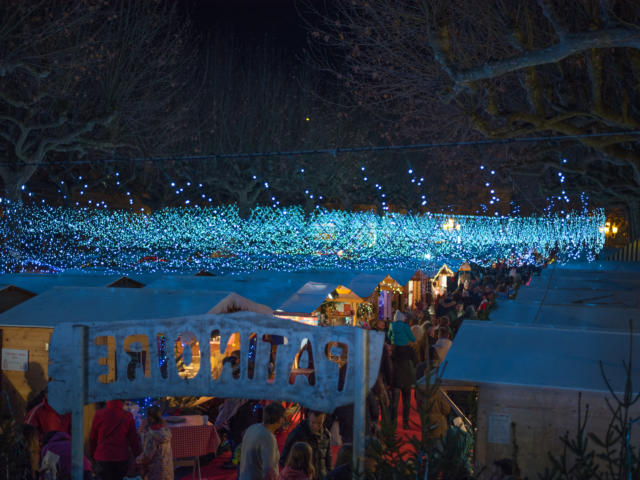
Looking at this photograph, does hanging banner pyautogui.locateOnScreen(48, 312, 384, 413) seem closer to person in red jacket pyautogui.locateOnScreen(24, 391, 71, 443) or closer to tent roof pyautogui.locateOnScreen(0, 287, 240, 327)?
person in red jacket pyautogui.locateOnScreen(24, 391, 71, 443)

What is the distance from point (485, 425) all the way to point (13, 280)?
8287 millimetres

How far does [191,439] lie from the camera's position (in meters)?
5.94

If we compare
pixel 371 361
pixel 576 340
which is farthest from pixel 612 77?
pixel 371 361

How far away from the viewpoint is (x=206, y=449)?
19.9 ft

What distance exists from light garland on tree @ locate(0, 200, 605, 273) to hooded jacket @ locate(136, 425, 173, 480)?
299 inches

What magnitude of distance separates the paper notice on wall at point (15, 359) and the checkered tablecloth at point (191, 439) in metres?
2.52

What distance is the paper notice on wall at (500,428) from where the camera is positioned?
4195mm

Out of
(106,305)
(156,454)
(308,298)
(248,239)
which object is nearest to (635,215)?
(248,239)

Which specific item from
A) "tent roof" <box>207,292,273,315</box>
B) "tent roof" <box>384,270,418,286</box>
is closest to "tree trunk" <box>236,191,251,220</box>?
"tent roof" <box>384,270,418,286</box>

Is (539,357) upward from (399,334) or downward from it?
upward

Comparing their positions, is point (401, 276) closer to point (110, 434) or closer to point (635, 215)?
point (635, 215)

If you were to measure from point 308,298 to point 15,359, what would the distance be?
Result: 15.4 feet

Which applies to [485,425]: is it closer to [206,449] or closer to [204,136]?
[206,449]

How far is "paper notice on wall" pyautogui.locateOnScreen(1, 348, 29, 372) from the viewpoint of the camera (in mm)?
7355
